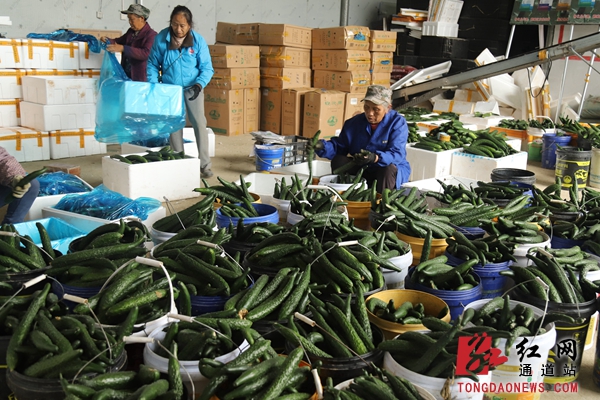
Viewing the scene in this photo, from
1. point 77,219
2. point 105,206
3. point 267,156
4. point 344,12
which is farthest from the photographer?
point 344,12

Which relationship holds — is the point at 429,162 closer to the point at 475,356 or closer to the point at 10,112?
the point at 475,356

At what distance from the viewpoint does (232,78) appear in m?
10.1

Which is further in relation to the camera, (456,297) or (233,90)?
(233,90)

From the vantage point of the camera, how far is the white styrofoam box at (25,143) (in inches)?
299

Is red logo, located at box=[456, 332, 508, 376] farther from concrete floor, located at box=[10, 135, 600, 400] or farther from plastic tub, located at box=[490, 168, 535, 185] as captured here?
concrete floor, located at box=[10, 135, 600, 400]

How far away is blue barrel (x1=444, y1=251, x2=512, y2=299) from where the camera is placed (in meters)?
2.98

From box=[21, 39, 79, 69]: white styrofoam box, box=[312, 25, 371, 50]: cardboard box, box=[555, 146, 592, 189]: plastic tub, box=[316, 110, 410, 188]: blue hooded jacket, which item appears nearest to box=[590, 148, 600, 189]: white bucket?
box=[555, 146, 592, 189]: plastic tub

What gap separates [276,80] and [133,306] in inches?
353

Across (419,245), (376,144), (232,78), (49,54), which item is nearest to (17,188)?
(419,245)

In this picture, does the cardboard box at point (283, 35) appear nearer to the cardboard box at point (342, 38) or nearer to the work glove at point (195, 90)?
the cardboard box at point (342, 38)

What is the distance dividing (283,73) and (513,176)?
6323 millimetres

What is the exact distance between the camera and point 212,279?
248 centimetres

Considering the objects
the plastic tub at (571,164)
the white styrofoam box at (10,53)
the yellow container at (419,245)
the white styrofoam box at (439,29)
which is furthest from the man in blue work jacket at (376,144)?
the white styrofoam box at (439,29)

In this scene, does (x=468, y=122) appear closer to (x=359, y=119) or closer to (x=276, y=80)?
(x=276, y=80)
